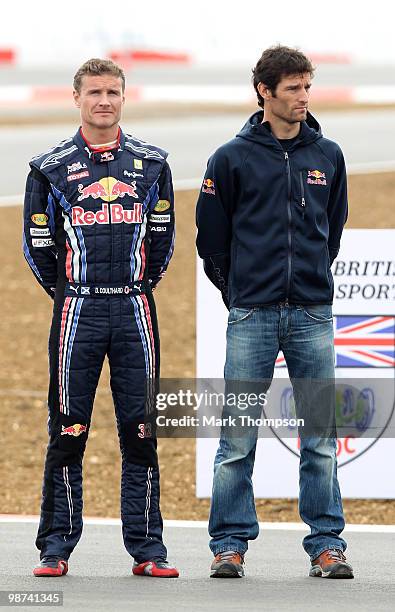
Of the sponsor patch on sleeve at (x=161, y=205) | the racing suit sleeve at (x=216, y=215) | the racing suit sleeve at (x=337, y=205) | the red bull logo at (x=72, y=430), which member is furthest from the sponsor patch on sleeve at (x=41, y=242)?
the racing suit sleeve at (x=337, y=205)

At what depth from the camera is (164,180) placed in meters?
5.63

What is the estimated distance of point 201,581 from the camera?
5508 millimetres

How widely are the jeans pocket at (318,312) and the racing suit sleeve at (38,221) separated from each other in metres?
1.03

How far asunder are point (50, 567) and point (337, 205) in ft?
5.99

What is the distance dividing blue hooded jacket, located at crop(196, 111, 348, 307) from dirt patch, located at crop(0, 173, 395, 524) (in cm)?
307

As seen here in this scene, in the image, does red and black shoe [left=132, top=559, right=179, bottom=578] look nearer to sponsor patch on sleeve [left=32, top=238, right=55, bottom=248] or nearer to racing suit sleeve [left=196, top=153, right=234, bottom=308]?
racing suit sleeve [left=196, top=153, right=234, bottom=308]

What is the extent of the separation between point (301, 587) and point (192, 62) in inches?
1590

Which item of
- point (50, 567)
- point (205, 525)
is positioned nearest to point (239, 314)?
point (50, 567)

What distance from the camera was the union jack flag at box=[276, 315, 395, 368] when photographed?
7.70m

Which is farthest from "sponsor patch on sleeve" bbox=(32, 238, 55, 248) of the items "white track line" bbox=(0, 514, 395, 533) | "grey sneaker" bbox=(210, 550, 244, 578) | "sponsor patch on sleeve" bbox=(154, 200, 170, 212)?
"white track line" bbox=(0, 514, 395, 533)

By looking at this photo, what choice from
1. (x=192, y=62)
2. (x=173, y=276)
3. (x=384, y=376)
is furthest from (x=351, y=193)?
(x=192, y=62)

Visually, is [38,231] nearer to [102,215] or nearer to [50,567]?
[102,215]

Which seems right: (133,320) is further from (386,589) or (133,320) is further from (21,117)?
(21,117)

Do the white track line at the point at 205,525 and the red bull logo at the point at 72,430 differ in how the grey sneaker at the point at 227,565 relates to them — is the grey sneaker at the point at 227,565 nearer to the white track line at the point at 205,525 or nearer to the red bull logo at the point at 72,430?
the red bull logo at the point at 72,430
